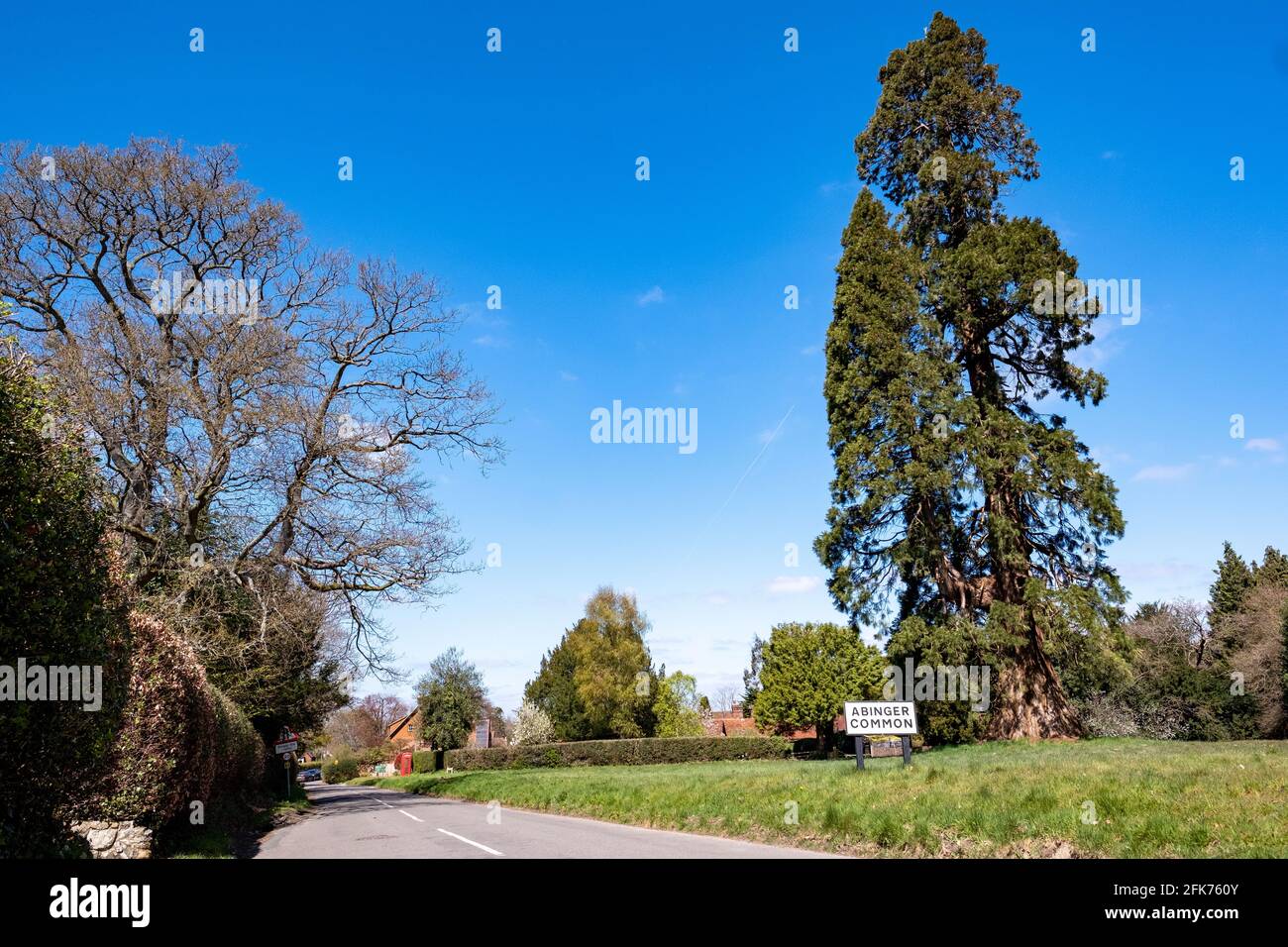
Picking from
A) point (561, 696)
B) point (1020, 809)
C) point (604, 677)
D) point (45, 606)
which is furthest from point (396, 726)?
point (1020, 809)

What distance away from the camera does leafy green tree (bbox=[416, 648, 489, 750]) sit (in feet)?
232

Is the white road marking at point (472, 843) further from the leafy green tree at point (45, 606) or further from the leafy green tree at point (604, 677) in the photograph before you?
the leafy green tree at point (604, 677)

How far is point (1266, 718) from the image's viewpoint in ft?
121

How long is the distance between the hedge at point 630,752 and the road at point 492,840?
108ft

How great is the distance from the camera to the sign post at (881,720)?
16.3 meters

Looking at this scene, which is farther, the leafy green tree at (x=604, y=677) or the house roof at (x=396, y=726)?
the house roof at (x=396, y=726)

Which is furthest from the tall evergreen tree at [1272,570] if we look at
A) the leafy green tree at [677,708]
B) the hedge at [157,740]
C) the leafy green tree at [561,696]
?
the hedge at [157,740]

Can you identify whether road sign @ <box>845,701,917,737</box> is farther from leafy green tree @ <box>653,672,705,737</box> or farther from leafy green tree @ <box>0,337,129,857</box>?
leafy green tree @ <box>653,672,705,737</box>

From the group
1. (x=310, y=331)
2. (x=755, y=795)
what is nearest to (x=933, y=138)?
(x=310, y=331)

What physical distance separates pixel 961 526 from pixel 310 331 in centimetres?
2214

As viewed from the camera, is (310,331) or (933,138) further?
(933,138)

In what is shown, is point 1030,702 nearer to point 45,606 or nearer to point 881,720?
point 881,720

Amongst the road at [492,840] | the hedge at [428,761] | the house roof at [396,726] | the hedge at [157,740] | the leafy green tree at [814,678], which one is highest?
the hedge at [157,740]
